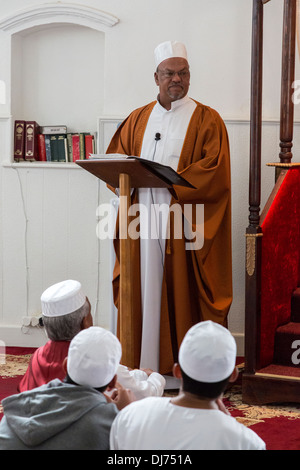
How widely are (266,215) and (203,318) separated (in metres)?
0.81

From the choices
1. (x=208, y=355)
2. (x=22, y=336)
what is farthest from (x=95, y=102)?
(x=208, y=355)

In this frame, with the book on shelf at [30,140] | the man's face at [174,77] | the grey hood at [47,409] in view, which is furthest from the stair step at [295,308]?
the grey hood at [47,409]

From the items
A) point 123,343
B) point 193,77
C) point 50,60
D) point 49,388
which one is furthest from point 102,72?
point 49,388

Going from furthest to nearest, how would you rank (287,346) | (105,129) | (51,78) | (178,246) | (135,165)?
(51,78), (105,129), (178,246), (287,346), (135,165)

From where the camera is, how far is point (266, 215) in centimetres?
428

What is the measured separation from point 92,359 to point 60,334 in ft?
2.21

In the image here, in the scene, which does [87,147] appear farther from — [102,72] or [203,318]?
[203,318]

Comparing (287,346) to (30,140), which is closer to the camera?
(287,346)

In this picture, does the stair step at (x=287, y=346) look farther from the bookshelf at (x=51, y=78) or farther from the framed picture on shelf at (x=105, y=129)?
the bookshelf at (x=51, y=78)

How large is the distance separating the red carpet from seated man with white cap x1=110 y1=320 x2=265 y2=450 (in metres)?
1.56

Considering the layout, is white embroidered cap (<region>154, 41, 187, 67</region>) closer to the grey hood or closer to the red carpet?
the red carpet

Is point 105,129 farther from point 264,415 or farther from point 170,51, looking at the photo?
point 264,415

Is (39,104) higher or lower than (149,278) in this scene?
higher

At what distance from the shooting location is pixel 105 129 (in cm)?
558
